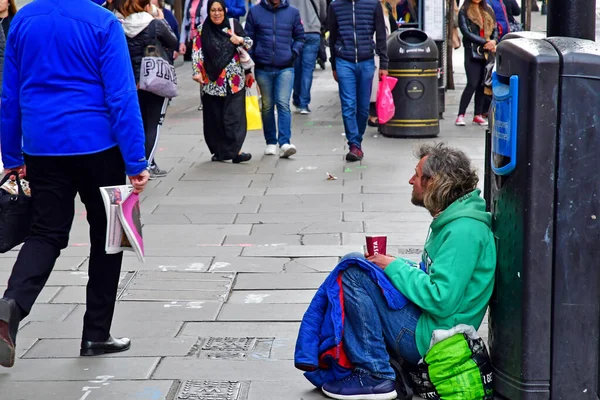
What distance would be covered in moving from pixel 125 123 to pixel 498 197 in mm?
1576

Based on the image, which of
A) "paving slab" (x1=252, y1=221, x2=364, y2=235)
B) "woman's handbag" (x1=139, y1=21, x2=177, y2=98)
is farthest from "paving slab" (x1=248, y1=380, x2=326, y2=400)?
"woman's handbag" (x1=139, y1=21, x2=177, y2=98)

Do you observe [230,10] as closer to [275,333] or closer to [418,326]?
[275,333]

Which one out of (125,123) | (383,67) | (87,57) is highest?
(87,57)

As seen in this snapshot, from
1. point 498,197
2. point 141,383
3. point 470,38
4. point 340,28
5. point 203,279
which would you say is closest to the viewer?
point 498,197

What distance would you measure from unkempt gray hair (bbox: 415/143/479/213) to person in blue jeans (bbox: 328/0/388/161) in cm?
599

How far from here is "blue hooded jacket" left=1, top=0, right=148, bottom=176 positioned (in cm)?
439

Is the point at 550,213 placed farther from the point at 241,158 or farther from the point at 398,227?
the point at 241,158

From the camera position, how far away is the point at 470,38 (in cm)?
1197

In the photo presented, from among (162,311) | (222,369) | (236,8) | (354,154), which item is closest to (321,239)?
(162,311)

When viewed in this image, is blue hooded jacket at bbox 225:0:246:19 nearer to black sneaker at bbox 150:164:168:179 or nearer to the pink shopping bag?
the pink shopping bag

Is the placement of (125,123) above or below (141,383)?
above

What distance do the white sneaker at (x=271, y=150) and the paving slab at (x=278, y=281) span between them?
4.61 meters

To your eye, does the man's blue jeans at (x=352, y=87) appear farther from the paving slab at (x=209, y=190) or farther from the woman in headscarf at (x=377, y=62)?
the paving slab at (x=209, y=190)

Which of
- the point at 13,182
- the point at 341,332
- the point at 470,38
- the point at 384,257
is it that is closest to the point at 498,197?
the point at 384,257
